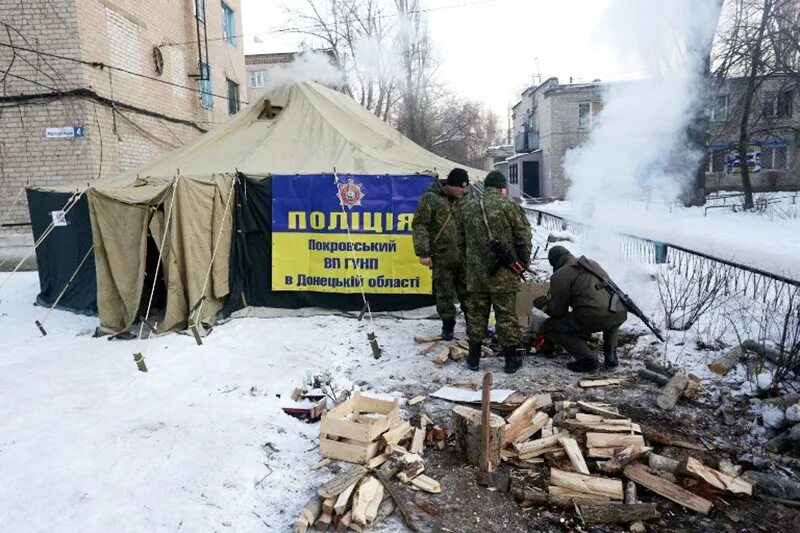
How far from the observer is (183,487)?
328 centimetres

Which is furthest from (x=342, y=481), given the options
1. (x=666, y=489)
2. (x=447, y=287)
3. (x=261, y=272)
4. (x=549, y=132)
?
(x=549, y=132)

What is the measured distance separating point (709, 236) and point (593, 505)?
13583 mm

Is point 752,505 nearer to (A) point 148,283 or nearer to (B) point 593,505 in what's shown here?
(B) point 593,505

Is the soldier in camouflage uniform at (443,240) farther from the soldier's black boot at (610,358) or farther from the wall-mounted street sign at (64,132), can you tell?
the wall-mounted street sign at (64,132)

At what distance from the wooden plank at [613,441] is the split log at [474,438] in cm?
62

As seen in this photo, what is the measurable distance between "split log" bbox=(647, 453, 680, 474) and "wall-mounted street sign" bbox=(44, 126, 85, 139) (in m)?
11.9

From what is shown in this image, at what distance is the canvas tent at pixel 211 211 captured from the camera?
6.90 m

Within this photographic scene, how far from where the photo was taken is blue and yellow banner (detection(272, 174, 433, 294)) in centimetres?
746

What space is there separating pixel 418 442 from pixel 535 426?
884mm

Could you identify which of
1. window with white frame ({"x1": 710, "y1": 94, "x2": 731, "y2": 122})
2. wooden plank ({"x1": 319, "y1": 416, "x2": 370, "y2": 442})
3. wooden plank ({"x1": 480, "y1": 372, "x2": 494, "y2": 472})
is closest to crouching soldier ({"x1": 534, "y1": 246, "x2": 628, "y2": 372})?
wooden plank ({"x1": 480, "y1": 372, "x2": 494, "y2": 472})

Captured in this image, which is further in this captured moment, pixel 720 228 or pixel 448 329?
pixel 720 228

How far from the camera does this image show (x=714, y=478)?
316 cm

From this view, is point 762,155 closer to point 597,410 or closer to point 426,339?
point 426,339

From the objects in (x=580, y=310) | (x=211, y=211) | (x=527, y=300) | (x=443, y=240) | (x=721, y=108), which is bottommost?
(x=527, y=300)
